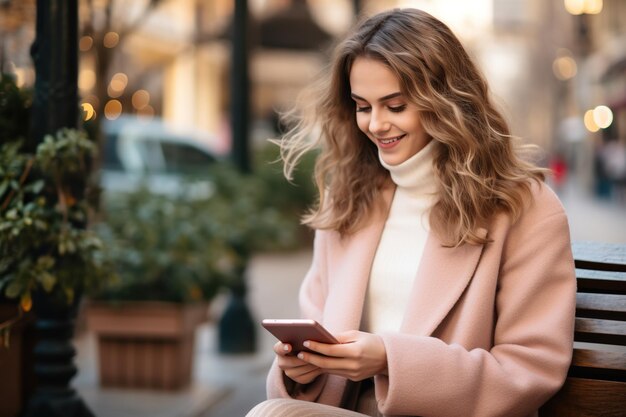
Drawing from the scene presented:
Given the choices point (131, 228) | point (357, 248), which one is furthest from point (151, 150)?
point (357, 248)

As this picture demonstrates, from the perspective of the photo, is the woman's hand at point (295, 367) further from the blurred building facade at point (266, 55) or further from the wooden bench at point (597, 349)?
the blurred building facade at point (266, 55)

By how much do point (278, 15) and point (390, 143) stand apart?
1551 cm

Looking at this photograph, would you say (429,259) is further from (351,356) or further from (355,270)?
(351,356)

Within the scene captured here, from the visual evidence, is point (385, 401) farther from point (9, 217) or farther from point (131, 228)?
point (131, 228)

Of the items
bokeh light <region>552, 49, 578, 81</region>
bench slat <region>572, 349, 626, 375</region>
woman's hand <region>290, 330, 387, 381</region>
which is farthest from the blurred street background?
bokeh light <region>552, 49, 578, 81</region>

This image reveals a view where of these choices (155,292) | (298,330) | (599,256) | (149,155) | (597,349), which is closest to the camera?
(298,330)

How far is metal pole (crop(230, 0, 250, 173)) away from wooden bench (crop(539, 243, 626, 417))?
5914 mm

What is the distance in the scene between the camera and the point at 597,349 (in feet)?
9.03

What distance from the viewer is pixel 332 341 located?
2455 mm

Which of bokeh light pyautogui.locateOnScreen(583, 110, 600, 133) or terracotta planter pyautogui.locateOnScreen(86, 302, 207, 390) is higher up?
bokeh light pyautogui.locateOnScreen(583, 110, 600, 133)

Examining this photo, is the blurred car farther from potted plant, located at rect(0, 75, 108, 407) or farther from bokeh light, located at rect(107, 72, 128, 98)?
potted plant, located at rect(0, 75, 108, 407)

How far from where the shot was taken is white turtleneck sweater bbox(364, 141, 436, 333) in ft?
9.39

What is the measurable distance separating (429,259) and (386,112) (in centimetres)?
45

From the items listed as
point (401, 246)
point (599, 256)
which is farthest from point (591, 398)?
point (401, 246)
